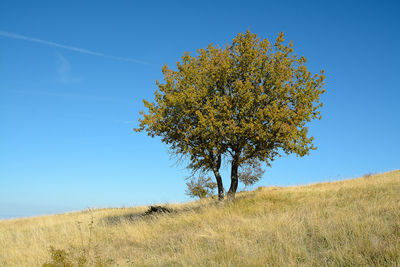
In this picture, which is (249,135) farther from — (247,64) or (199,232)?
(199,232)

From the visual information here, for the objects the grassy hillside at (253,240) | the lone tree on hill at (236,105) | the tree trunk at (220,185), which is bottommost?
the grassy hillside at (253,240)

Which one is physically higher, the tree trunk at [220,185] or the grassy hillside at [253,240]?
the tree trunk at [220,185]

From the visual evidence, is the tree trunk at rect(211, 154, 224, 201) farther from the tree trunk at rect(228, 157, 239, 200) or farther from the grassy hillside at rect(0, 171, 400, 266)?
the grassy hillside at rect(0, 171, 400, 266)

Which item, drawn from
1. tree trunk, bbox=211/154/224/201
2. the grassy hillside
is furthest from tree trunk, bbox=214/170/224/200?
the grassy hillside

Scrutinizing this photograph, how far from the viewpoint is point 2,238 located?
19.6 metres

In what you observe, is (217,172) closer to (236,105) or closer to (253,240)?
(236,105)

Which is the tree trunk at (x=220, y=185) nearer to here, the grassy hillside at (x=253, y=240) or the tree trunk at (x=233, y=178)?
the tree trunk at (x=233, y=178)

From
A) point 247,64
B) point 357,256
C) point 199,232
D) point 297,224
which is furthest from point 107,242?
point 247,64

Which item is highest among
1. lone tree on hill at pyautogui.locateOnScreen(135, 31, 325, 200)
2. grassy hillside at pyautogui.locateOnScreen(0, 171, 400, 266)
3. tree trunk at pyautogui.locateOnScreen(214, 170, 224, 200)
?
lone tree on hill at pyautogui.locateOnScreen(135, 31, 325, 200)

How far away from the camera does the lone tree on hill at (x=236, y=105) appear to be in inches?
695

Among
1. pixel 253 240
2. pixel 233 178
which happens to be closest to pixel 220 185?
pixel 233 178

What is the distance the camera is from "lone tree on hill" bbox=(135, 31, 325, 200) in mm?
17656

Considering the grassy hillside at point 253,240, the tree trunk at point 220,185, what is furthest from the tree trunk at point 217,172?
the grassy hillside at point 253,240

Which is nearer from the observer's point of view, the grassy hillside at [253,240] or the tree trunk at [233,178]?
the grassy hillside at [253,240]
